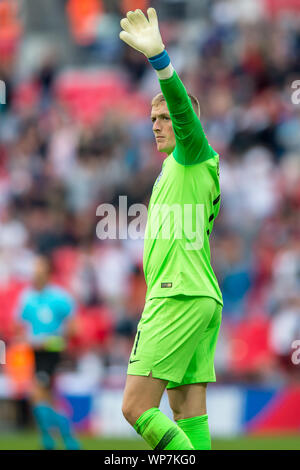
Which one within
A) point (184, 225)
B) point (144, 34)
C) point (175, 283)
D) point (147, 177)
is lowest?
point (175, 283)

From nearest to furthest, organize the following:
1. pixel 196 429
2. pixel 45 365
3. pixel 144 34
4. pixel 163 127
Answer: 1. pixel 144 34
2. pixel 196 429
3. pixel 163 127
4. pixel 45 365

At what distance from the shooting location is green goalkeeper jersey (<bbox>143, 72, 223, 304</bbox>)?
5906 mm

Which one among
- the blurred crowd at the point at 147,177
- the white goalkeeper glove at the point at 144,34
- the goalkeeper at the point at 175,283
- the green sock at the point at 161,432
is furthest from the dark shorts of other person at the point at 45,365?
the white goalkeeper glove at the point at 144,34

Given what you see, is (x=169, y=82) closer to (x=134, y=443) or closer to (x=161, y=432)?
(x=161, y=432)

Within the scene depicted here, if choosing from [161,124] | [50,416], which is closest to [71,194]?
[50,416]

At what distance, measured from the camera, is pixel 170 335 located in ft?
19.1

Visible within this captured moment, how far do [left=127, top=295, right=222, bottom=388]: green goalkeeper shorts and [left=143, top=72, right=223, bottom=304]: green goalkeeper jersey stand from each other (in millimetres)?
65

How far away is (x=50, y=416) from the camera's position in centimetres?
1080

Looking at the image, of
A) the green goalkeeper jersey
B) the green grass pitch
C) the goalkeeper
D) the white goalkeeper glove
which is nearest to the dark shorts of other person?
the green grass pitch

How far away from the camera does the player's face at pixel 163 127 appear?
6.20m

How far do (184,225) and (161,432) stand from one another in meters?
1.17

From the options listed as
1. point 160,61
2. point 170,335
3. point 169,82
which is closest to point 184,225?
point 170,335

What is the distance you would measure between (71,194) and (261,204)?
303 cm

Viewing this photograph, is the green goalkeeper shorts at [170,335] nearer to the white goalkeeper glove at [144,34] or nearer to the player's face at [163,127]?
the player's face at [163,127]
